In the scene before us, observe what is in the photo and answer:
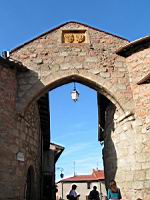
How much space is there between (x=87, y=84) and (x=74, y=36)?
1577 mm

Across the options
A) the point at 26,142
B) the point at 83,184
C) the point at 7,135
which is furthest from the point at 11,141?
the point at 83,184

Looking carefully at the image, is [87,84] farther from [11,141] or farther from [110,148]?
[11,141]

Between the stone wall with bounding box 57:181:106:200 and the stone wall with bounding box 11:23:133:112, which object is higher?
the stone wall with bounding box 11:23:133:112

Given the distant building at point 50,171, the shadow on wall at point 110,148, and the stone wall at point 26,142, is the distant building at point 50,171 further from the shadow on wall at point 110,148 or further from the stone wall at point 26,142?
the shadow on wall at point 110,148

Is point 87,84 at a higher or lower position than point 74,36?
lower

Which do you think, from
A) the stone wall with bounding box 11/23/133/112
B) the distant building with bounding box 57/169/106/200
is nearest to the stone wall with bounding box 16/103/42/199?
the stone wall with bounding box 11/23/133/112

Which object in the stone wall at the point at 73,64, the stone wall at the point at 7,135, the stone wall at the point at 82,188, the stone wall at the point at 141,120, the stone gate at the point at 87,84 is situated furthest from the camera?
the stone wall at the point at 82,188

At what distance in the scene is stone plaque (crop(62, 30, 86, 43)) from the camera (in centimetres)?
866

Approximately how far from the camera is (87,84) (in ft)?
27.2

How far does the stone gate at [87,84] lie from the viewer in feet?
23.2

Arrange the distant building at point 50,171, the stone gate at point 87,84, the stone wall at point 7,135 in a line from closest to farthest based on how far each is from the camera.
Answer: the stone wall at point 7,135
the stone gate at point 87,84
the distant building at point 50,171

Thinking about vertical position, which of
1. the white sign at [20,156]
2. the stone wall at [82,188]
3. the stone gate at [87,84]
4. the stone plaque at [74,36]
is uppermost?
the stone plaque at [74,36]

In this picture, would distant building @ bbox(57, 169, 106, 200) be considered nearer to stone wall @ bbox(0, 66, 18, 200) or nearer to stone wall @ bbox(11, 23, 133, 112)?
stone wall @ bbox(11, 23, 133, 112)

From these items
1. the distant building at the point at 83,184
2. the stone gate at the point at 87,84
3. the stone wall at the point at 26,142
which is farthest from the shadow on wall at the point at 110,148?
the distant building at the point at 83,184
